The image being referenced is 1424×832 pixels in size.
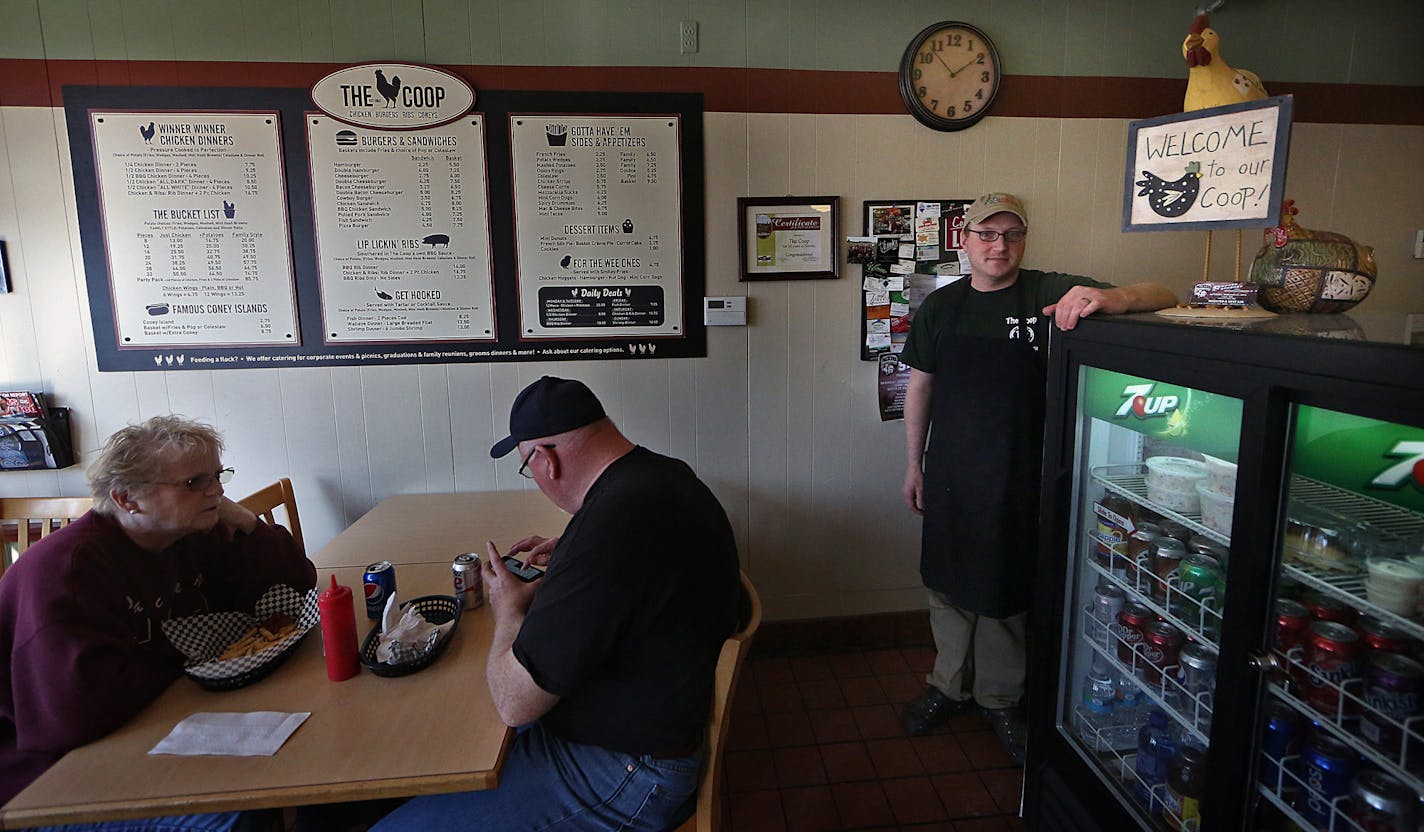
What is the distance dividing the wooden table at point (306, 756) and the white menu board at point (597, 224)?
1.46 meters

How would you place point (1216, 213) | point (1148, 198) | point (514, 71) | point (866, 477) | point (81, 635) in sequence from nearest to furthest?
point (81, 635) → point (1216, 213) → point (1148, 198) → point (514, 71) → point (866, 477)

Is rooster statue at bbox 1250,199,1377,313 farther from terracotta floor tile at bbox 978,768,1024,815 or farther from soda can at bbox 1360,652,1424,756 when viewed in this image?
terracotta floor tile at bbox 978,768,1024,815

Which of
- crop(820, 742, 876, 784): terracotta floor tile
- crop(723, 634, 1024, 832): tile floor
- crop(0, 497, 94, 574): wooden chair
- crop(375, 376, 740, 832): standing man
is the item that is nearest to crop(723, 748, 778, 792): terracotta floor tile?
crop(723, 634, 1024, 832): tile floor

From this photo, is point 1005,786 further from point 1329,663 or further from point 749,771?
point 1329,663

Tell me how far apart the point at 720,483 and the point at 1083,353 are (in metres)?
1.53

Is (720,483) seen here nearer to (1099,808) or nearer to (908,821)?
(908,821)

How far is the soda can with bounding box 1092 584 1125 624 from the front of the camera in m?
1.76

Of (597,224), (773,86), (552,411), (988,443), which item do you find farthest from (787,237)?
(552,411)

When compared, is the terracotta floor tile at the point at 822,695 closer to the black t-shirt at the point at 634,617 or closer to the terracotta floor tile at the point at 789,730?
the terracotta floor tile at the point at 789,730

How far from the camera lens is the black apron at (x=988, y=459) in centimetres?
220

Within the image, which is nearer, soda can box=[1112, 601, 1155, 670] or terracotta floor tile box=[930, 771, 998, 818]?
soda can box=[1112, 601, 1155, 670]

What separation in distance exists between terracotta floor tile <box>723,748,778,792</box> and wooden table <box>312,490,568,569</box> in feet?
3.04

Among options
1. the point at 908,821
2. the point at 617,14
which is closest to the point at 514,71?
the point at 617,14

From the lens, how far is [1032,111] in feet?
8.98
